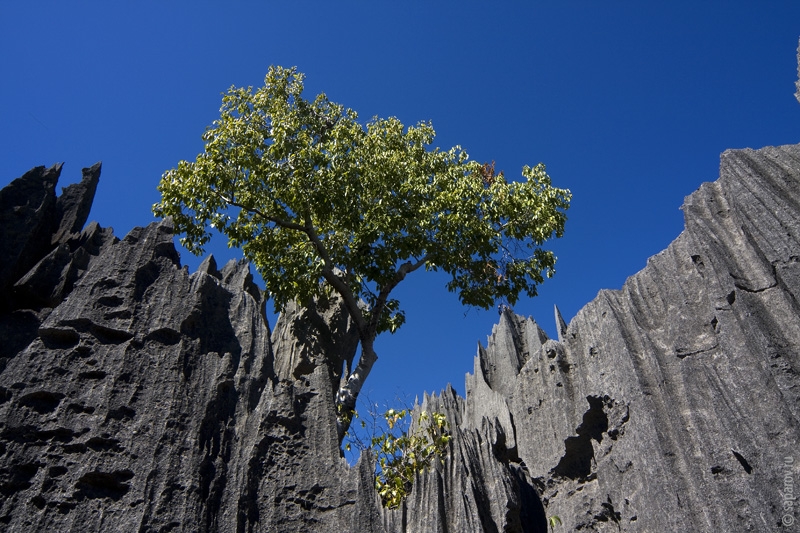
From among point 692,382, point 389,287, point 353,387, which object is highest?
point 389,287

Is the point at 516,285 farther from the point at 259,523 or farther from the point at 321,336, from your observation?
the point at 259,523

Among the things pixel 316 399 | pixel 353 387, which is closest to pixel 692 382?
pixel 316 399

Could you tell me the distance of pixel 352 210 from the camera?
1716 cm

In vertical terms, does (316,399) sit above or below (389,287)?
below

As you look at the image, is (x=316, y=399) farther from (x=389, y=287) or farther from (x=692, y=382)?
(x=389, y=287)

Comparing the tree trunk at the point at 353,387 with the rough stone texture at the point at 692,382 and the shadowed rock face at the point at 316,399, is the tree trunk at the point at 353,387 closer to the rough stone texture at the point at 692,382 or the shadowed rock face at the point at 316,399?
the shadowed rock face at the point at 316,399

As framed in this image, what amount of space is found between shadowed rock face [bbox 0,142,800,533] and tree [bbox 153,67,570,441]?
517 cm

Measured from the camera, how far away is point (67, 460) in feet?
24.4

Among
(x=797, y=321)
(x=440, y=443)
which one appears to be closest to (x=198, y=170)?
(x=440, y=443)

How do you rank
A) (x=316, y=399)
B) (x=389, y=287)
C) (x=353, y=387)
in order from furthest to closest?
(x=389, y=287), (x=353, y=387), (x=316, y=399)

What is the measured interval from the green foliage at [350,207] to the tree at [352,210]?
31 mm

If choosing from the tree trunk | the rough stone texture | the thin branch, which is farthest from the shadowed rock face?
the thin branch

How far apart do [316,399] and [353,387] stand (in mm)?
5991

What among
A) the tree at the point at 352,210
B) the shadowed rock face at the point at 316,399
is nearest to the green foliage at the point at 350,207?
the tree at the point at 352,210
